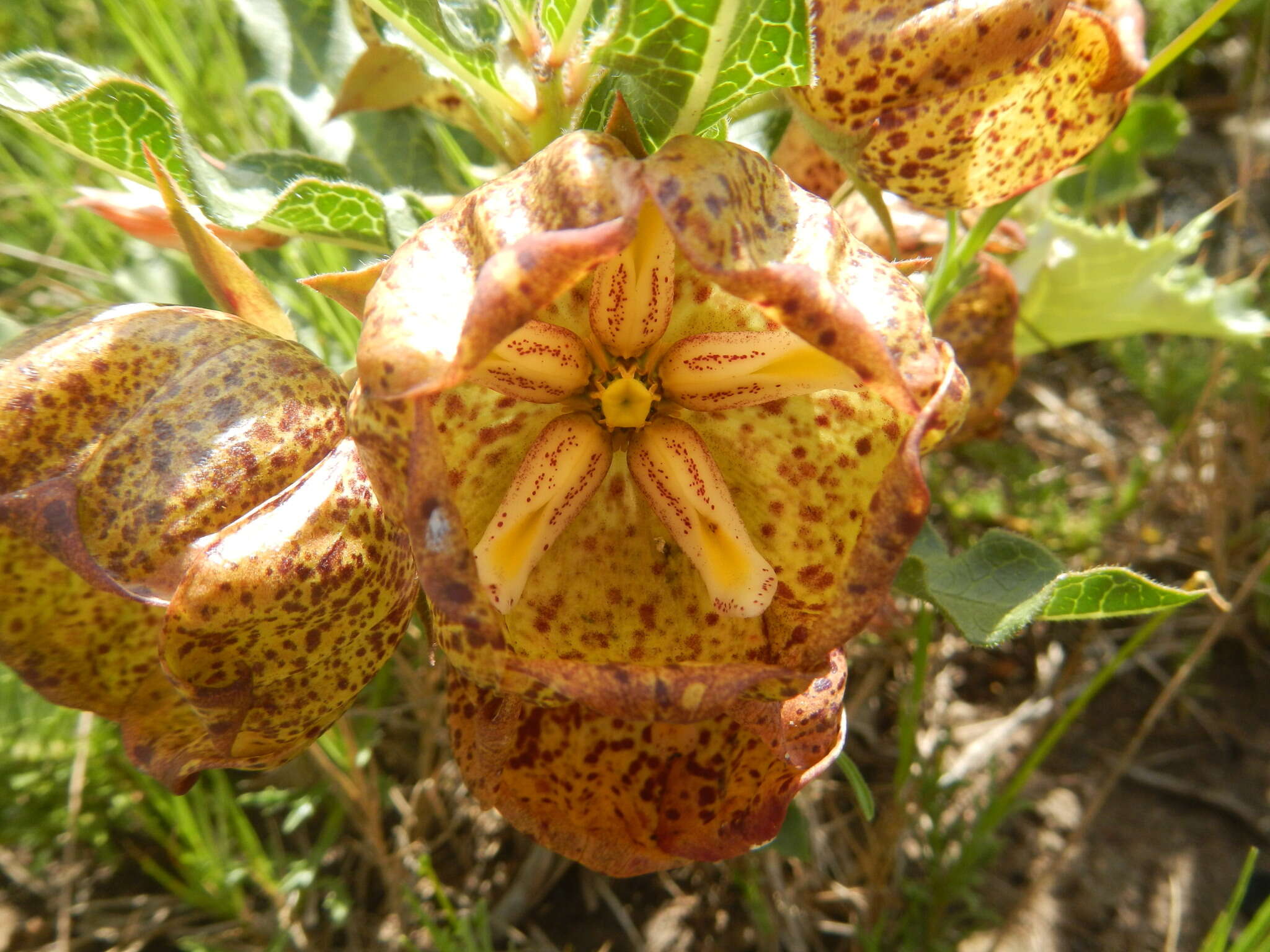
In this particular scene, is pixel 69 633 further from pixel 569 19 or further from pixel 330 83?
pixel 330 83

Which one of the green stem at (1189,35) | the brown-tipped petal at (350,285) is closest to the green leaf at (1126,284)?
the green stem at (1189,35)

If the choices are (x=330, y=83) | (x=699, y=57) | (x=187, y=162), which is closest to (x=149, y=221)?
(x=187, y=162)

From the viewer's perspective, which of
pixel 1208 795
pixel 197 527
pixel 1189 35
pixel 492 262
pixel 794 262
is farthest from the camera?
pixel 1208 795

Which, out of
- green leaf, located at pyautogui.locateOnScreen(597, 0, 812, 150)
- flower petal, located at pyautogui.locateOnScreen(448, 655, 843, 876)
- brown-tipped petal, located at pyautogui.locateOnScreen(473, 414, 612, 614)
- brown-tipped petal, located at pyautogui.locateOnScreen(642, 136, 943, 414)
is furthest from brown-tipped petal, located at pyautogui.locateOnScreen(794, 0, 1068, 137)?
flower petal, located at pyautogui.locateOnScreen(448, 655, 843, 876)

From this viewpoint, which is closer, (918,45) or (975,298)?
(918,45)

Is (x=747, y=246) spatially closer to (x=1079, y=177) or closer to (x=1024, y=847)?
(x=1024, y=847)

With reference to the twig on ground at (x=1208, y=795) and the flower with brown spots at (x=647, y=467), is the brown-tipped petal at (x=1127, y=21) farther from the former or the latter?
the twig on ground at (x=1208, y=795)

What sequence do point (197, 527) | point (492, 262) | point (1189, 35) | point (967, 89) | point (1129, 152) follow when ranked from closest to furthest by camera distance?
1. point (492, 262)
2. point (197, 527)
3. point (967, 89)
4. point (1189, 35)
5. point (1129, 152)

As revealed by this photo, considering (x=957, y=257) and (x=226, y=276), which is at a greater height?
(x=226, y=276)
